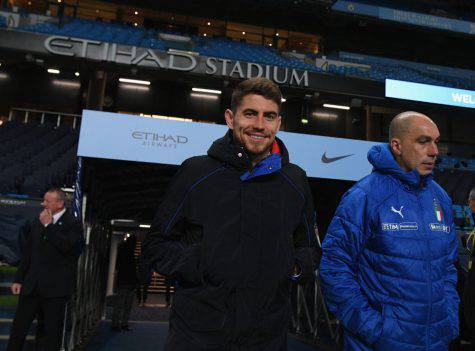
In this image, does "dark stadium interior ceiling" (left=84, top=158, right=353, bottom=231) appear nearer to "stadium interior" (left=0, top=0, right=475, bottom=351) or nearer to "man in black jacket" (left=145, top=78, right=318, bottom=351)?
"stadium interior" (left=0, top=0, right=475, bottom=351)

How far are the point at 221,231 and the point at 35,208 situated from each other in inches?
248

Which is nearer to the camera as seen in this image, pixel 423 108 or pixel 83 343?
pixel 83 343

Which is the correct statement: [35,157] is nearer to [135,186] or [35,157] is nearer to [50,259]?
[135,186]

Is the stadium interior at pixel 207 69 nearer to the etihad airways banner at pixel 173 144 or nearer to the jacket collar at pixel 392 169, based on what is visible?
the etihad airways banner at pixel 173 144

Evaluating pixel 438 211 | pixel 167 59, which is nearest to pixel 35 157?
pixel 167 59

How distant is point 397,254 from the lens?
184 cm

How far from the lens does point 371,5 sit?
21125 millimetres

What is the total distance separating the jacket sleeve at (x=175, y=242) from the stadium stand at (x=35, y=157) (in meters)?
7.27

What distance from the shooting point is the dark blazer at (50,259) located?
396 cm

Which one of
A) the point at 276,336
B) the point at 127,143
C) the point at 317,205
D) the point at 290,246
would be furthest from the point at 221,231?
the point at 317,205

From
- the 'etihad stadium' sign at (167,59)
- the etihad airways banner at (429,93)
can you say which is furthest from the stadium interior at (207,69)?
the etihad airways banner at (429,93)

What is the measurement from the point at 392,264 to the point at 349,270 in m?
0.18

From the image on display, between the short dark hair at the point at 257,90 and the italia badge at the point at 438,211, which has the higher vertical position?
A: the short dark hair at the point at 257,90

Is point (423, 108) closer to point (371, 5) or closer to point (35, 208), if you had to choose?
point (371, 5)
